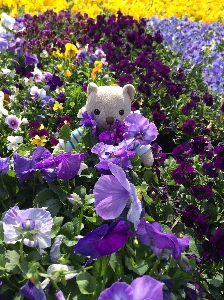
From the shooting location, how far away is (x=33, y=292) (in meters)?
1.27

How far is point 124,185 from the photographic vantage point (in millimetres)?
1144

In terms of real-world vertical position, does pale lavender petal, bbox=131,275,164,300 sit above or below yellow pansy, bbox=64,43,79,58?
below

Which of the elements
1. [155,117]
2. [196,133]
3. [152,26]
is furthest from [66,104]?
[152,26]

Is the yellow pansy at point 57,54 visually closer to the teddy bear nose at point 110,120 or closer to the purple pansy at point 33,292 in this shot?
the teddy bear nose at point 110,120

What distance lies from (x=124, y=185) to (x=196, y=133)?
2204 mm

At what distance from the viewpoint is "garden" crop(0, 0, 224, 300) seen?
4.09ft

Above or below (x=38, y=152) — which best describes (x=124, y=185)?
above

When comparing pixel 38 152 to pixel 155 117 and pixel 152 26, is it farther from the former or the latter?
pixel 152 26

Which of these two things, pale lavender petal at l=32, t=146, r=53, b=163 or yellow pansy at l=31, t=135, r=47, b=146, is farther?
yellow pansy at l=31, t=135, r=47, b=146

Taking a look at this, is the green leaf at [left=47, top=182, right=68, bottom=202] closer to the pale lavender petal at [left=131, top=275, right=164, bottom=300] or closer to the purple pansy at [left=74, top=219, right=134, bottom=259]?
the purple pansy at [left=74, top=219, right=134, bottom=259]

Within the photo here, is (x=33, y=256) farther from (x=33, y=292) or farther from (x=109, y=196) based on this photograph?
(x=109, y=196)

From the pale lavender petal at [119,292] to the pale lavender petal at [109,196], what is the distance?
269mm

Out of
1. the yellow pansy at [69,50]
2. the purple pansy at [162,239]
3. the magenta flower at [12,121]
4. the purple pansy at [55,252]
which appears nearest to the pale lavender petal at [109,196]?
the purple pansy at [162,239]

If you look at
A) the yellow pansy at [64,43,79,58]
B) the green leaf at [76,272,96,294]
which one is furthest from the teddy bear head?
the yellow pansy at [64,43,79,58]
